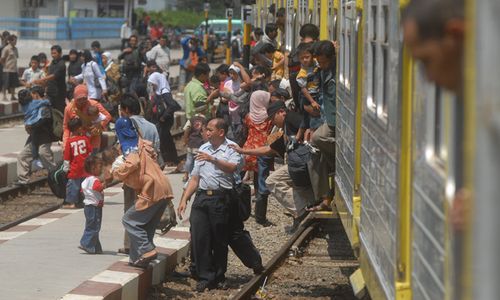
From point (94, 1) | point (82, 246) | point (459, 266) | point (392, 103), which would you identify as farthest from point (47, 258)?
point (94, 1)

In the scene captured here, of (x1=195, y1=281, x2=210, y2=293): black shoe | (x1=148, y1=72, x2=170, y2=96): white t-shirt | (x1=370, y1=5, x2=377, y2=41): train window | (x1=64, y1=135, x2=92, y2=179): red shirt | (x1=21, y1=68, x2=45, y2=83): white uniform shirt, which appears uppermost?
(x1=370, y1=5, x2=377, y2=41): train window

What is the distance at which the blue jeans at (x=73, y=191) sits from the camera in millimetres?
14083

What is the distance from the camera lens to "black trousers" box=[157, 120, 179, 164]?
18.4 meters

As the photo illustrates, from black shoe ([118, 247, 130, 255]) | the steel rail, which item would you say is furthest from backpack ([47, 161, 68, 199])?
black shoe ([118, 247, 130, 255])

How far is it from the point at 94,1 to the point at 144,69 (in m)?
43.2

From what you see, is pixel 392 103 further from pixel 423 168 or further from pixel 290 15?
pixel 290 15

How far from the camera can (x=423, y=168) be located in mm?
4363

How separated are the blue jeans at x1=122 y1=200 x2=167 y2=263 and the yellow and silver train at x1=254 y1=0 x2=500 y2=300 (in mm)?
1518

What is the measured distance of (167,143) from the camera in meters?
18.8

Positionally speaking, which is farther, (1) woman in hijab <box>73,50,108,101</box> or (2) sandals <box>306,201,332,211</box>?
(1) woman in hijab <box>73,50,108,101</box>

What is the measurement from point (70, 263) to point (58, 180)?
175 inches

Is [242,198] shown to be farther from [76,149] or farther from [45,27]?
[45,27]

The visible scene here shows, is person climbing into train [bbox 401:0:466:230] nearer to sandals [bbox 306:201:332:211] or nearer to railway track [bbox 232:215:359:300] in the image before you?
railway track [bbox 232:215:359:300]

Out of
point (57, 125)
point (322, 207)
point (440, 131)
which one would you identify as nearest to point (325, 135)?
point (322, 207)
